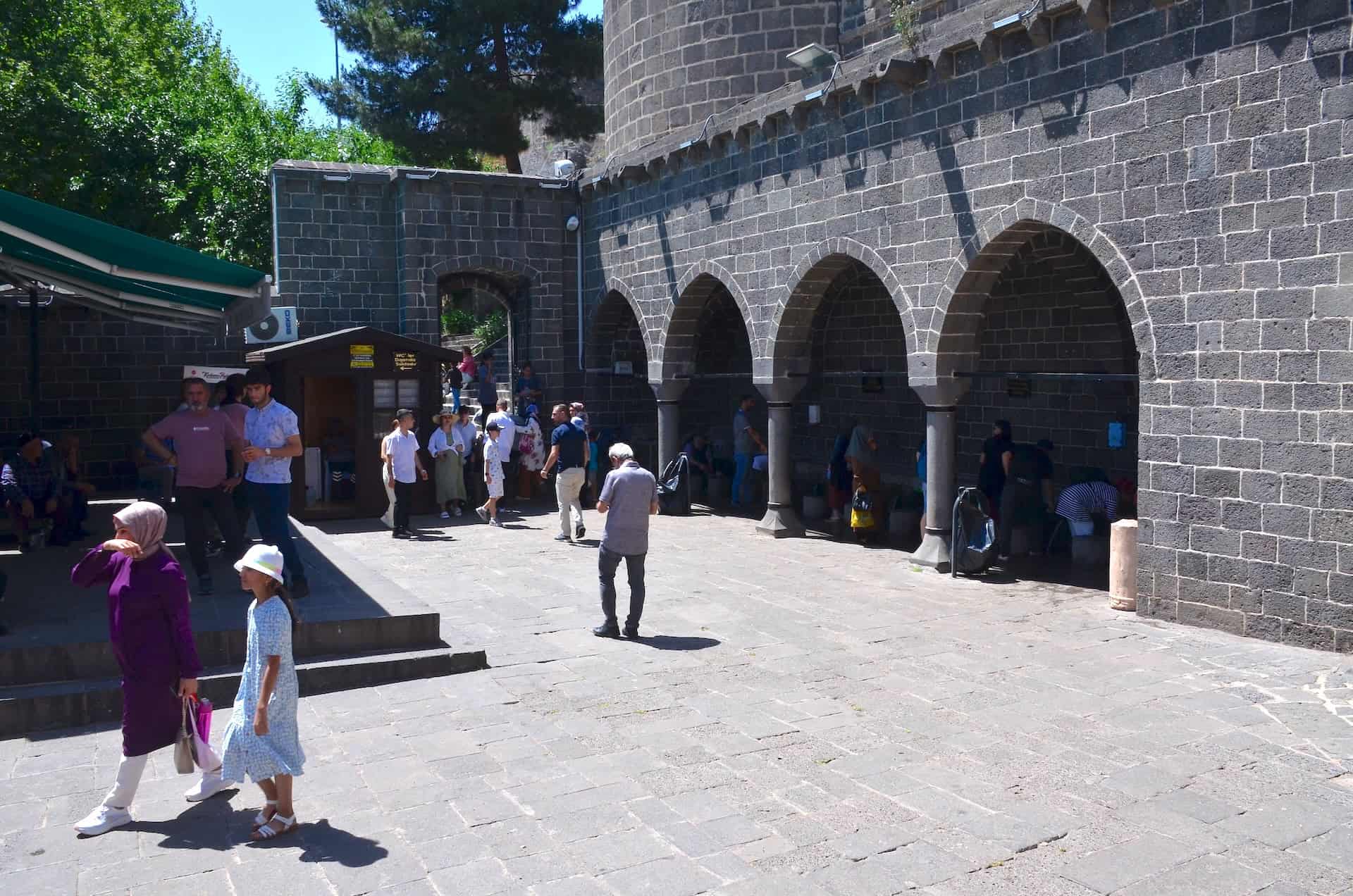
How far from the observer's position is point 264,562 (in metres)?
4.86

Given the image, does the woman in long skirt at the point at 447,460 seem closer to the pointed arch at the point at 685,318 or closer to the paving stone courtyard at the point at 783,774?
the pointed arch at the point at 685,318

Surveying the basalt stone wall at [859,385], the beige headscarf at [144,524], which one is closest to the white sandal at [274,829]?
the beige headscarf at [144,524]

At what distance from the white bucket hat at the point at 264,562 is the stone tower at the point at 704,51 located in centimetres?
1264

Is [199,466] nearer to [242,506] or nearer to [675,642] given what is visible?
[242,506]

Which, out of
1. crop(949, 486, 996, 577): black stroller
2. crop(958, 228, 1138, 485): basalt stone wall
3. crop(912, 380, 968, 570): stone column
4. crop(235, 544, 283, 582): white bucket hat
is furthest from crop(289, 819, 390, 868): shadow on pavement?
crop(958, 228, 1138, 485): basalt stone wall

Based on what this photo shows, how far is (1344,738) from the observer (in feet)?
19.8

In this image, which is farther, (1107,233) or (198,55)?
(198,55)

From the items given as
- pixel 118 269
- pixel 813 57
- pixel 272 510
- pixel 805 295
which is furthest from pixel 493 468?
pixel 118 269

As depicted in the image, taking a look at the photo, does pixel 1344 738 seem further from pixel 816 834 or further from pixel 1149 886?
pixel 816 834

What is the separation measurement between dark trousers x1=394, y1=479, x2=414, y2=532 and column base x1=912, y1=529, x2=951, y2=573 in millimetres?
5858

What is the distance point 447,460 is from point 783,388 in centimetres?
460

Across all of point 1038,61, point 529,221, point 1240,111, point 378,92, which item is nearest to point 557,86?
point 378,92

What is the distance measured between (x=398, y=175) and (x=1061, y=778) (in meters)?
14.6

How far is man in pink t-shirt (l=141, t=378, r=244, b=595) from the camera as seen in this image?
321 inches
